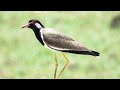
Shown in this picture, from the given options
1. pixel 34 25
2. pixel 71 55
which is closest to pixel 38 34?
pixel 34 25

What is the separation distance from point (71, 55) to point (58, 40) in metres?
2.17

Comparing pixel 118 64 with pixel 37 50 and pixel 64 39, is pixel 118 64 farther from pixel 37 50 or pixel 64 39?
pixel 64 39

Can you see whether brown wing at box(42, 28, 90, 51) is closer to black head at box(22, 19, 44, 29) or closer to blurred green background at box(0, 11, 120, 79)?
black head at box(22, 19, 44, 29)

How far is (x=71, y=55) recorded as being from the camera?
6.31 m

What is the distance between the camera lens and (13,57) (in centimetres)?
692

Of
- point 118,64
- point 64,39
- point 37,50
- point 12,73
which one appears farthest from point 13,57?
point 64,39

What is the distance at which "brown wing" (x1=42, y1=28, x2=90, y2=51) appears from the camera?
13.5 feet

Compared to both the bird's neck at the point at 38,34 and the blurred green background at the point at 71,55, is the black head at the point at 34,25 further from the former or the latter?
the blurred green background at the point at 71,55

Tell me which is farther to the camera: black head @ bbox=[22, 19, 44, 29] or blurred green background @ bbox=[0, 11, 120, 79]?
blurred green background @ bbox=[0, 11, 120, 79]

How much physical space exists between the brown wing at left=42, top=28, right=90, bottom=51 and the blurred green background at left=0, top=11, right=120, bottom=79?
1.97m

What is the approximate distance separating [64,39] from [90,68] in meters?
3.08

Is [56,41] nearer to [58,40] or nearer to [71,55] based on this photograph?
[58,40]

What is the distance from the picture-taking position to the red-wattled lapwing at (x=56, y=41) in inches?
161

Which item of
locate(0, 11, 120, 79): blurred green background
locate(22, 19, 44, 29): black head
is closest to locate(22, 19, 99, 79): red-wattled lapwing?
locate(22, 19, 44, 29): black head
